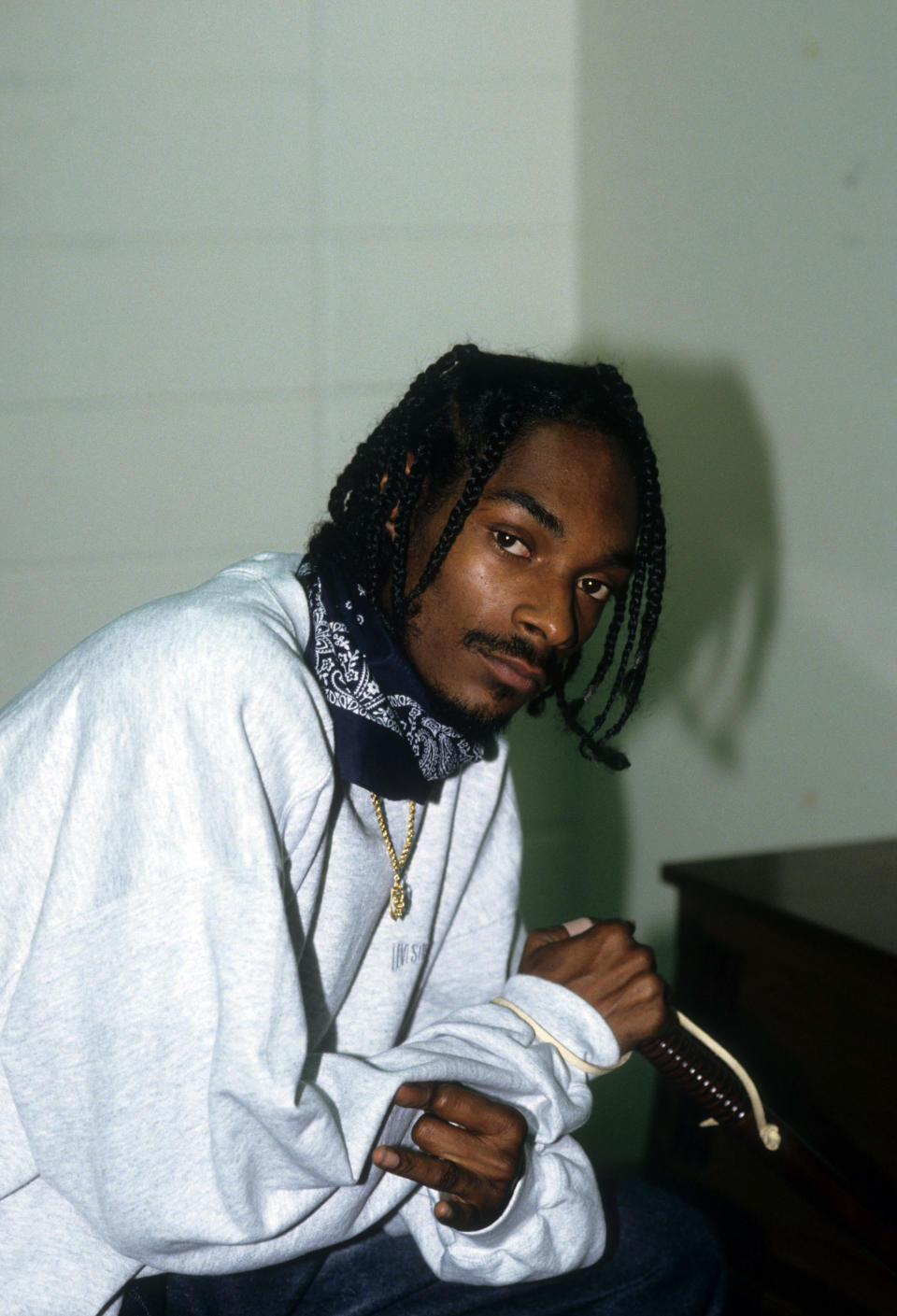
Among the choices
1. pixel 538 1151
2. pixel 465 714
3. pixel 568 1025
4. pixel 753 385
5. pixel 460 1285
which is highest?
pixel 753 385

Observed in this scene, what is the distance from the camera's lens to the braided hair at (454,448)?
1158mm

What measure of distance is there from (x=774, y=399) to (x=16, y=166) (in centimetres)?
147

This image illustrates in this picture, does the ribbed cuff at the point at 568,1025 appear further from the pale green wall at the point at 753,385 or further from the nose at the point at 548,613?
the pale green wall at the point at 753,385

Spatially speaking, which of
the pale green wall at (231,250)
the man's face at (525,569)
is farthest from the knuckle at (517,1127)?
the pale green wall at (231,250)

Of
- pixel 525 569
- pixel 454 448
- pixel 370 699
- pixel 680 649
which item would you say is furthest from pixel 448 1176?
pixel 680 649

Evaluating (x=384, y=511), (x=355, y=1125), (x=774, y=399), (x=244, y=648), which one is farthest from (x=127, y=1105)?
(x=774, y=399)

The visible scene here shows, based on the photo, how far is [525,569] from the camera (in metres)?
1.13

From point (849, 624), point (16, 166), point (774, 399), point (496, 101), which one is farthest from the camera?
point (496, 101)

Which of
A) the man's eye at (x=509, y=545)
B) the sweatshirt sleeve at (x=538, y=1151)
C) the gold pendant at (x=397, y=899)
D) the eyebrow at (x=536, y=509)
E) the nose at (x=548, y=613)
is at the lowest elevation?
the sweatshirt sleeve at (x=538, y=1151)

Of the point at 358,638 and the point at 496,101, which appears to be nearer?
the point at 358,638

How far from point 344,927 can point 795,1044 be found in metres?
0.53

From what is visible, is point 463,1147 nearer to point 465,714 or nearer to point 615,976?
point 615,976

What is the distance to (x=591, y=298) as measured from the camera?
8.68 ft

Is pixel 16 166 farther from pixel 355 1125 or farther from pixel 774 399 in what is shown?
pixel 355 1125
